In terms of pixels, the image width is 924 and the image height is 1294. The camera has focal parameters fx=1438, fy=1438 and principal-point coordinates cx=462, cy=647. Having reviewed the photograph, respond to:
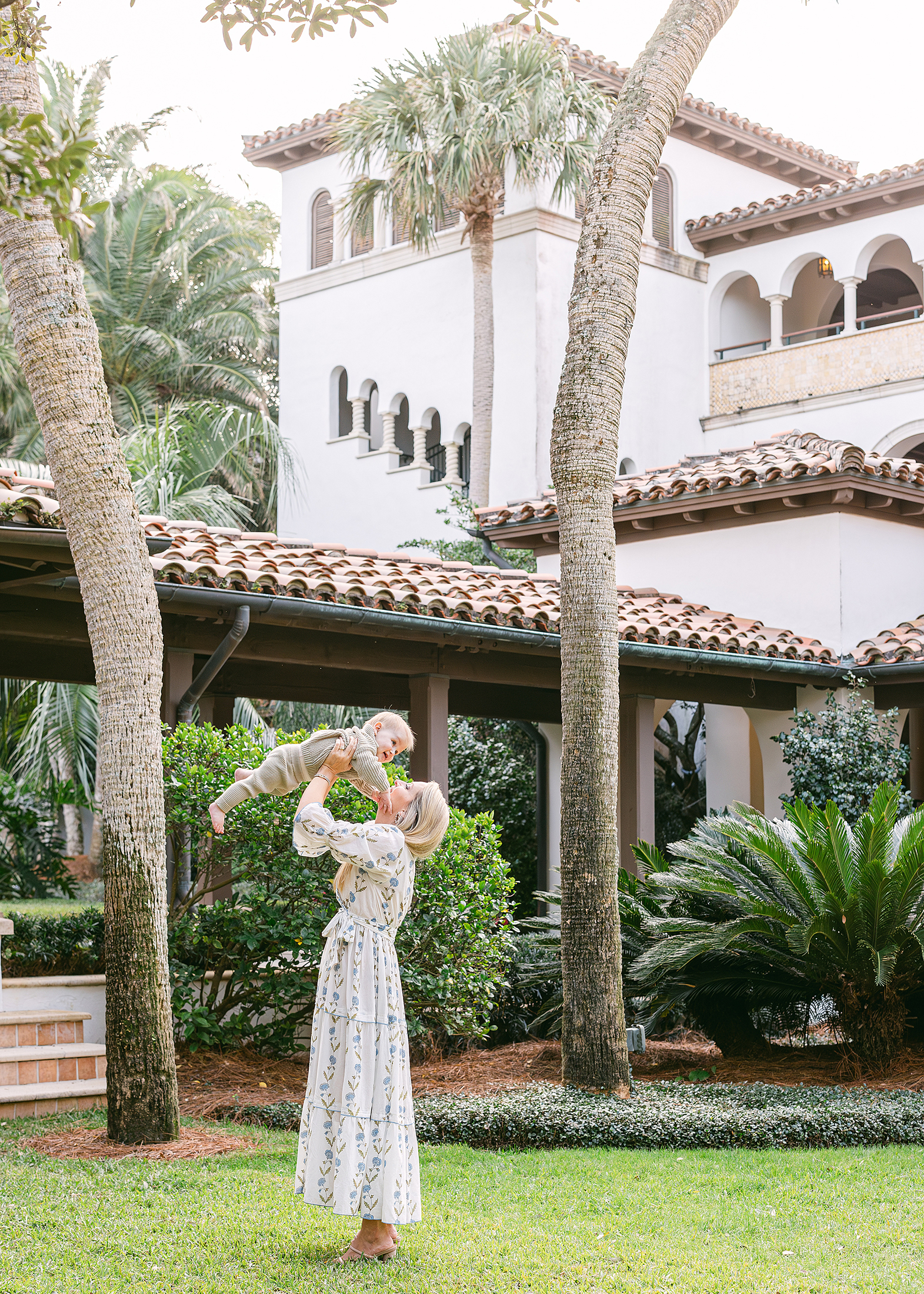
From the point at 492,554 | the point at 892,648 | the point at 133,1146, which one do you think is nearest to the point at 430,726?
the point at 133,1146

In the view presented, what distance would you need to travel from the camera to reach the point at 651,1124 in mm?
7172

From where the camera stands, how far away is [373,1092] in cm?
482

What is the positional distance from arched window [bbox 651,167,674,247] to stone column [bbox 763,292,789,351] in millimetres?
2068

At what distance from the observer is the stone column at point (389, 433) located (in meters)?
24.9

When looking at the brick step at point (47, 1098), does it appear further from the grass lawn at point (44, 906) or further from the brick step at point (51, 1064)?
the grass lawn at point (44, 906)

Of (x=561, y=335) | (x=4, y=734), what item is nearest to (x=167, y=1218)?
(x=4, y=734)

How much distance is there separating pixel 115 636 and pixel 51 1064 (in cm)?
277

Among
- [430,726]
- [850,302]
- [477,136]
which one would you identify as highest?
[477,136]

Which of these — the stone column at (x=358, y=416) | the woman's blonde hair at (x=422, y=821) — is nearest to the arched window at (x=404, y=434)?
the stone column at (x=358, y=416)

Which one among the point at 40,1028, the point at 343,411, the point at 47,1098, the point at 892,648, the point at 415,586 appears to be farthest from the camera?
the point at 343,411

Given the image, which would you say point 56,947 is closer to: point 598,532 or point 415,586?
point 415,586

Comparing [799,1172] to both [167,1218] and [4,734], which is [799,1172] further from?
[4,734]

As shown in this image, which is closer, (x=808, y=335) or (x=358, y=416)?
(x=358, y=416)

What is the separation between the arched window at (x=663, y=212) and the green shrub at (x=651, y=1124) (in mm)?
19424
